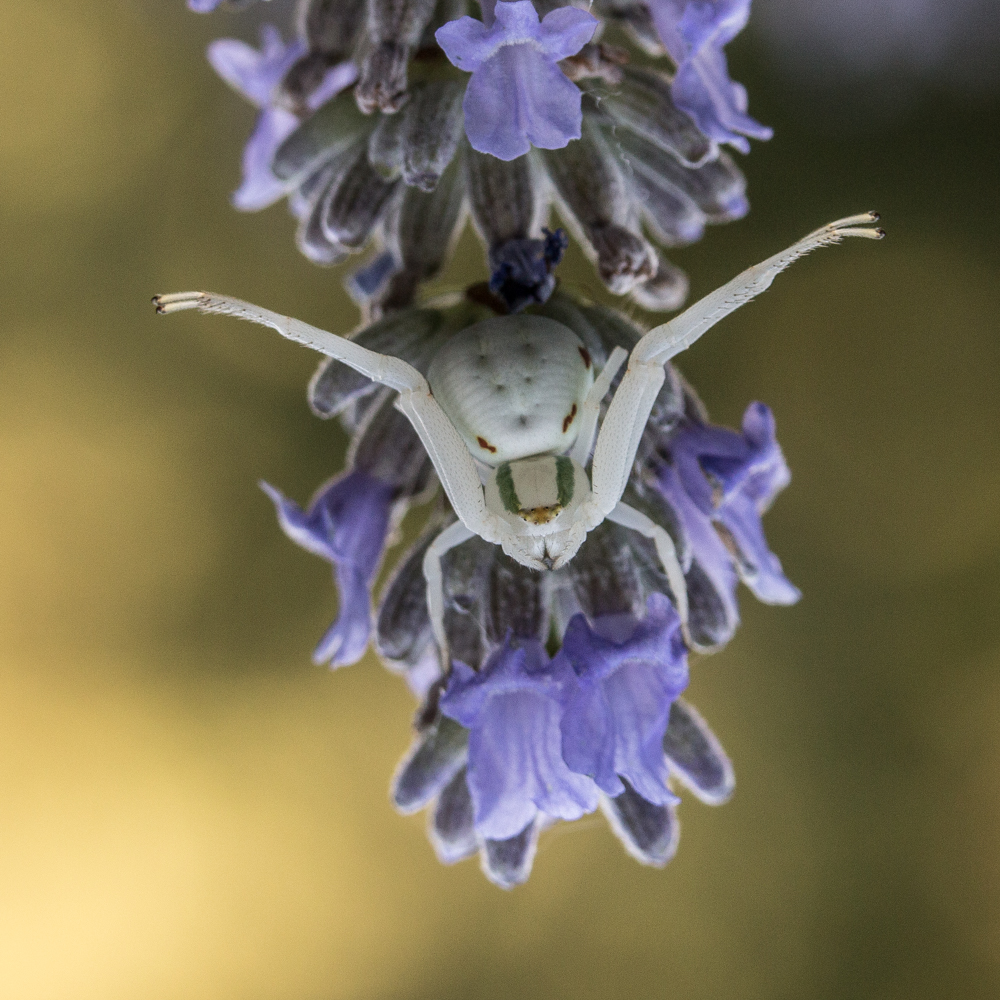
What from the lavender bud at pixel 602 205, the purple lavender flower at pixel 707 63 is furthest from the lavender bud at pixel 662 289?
the purple lavender flower at pixel 707 63

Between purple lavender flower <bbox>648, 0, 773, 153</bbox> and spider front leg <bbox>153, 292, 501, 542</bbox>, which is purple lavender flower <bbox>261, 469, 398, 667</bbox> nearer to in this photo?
spider front leg <bbox>153, 292, 501, 542</bbox>

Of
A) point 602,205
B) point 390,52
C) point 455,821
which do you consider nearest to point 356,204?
point 390,52

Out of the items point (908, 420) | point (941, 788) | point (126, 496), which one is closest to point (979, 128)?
point (908, 420)

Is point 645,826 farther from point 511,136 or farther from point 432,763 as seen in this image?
point 511,136

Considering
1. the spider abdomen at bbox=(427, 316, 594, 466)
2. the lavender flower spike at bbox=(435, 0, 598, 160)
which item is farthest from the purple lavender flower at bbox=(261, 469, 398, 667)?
the lavender flower spike at bbox=(435, 0, 598, 160)

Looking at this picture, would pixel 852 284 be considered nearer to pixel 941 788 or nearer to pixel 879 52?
pixel 879 52

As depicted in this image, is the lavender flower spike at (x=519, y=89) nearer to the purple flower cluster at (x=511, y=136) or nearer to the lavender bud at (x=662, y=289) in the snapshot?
the purple flower cluster at (x=511, y=136)
